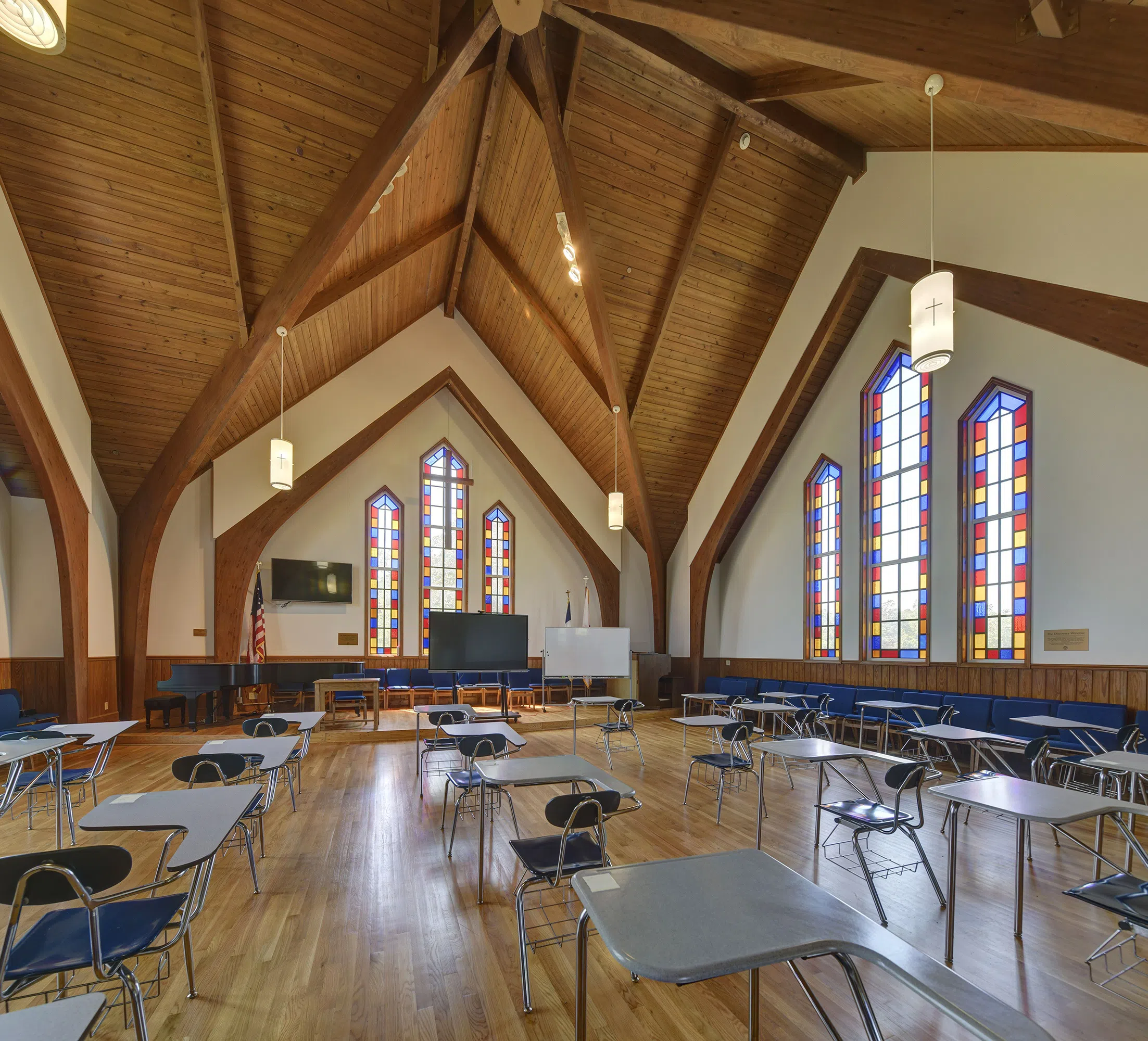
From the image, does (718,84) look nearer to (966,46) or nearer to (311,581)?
(966,46)

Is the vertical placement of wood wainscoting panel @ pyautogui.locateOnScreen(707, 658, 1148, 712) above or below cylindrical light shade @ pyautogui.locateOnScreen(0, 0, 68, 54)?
below

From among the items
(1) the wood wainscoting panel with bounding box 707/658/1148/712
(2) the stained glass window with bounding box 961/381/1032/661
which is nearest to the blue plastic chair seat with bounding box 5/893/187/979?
(1) the wood wainscoting panel with bounding box 707/658/1148/712

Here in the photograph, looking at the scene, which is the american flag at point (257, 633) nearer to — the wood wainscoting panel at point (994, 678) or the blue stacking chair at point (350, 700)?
the blue stacking chair at point (350, 700)

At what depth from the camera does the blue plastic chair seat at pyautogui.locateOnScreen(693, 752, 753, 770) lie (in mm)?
5039

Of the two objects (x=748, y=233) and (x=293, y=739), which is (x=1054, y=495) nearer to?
(x=748, y=233)

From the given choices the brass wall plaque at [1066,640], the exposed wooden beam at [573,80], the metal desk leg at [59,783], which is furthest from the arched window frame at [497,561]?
the brass wall plaque at [1066,640]

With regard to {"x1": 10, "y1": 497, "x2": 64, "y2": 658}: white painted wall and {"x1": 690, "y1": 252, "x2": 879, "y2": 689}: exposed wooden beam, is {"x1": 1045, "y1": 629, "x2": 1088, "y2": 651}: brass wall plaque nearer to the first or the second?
{"x1": 690, "y1": 252, "x2": 879, "y2": 689}: exposed wooden beam

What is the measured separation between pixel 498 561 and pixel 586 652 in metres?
3.90

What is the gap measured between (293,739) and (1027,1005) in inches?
173

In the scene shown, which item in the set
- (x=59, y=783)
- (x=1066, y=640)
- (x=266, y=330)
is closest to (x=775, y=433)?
(x=1066, y=640)

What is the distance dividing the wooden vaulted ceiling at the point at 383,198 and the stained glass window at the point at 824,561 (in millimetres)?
1940

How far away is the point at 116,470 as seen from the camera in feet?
29.3

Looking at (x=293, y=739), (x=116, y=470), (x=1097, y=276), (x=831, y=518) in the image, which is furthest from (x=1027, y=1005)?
(x=116, y=470)

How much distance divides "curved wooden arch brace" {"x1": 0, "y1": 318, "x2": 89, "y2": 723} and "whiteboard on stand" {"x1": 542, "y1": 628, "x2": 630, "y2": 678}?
6243 mm
